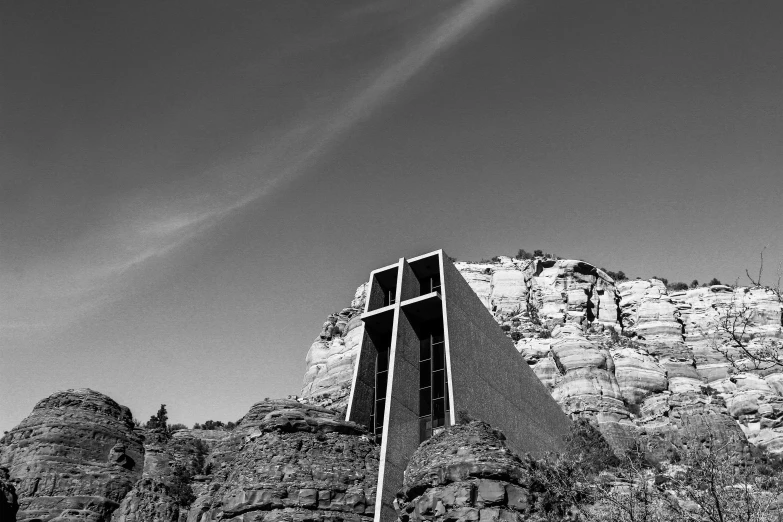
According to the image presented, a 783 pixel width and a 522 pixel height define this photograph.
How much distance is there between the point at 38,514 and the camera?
1222 inches

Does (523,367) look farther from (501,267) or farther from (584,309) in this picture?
(501,267)

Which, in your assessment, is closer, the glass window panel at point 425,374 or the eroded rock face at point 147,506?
the eroded rock face at point 147,506

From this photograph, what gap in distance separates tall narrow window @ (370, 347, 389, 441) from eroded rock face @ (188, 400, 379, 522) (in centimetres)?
286

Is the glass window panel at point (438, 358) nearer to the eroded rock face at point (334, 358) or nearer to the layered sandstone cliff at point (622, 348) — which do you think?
the layered sandstone cliff at point (622, 348)

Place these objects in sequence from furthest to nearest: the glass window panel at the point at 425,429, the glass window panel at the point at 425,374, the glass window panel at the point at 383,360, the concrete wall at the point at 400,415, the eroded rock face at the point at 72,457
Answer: the glass window panel at the point at 383,360 < the glass window panel at the point at 425,374 < the eroded rock face at the point at 72,457 < the glass window panel at the point at 425,429 < the concrete wall at the point at 400,415

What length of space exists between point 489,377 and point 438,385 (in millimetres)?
3565

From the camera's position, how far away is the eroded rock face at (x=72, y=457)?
105 ft

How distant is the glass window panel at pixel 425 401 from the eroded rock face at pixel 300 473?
3.26 metres

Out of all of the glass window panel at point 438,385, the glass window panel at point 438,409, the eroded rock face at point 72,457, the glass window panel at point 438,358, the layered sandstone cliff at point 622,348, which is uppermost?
the layered sandstone cliff at point 622,348

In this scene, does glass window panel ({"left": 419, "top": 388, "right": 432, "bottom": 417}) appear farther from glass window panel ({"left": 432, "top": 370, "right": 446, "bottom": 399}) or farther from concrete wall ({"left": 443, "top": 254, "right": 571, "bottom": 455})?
concrete wall ({"left": 443, "top": 254, "right": 571, "bottom": 455})

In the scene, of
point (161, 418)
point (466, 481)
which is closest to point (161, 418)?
point (161, 418)

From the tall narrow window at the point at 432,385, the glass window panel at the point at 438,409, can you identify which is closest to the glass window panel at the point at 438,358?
the tall narrow window at the point at 432,385

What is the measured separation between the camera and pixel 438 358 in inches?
1331

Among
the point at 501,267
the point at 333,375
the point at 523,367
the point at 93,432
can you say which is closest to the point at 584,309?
the point at 501,267
